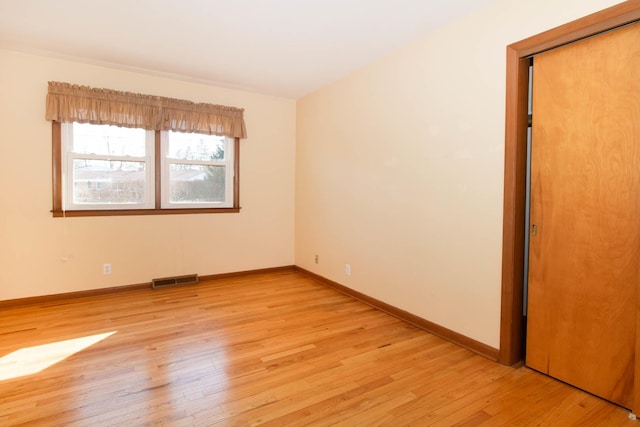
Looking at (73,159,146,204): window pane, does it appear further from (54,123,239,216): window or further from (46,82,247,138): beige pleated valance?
(46,82,247,138): beige pleated valance

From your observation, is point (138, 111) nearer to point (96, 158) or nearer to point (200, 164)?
point (96, 158)

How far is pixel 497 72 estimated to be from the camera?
7.32ft

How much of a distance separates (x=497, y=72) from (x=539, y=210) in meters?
0.97

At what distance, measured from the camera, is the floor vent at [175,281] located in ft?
12.8

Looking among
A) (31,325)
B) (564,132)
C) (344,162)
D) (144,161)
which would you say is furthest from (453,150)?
(31,325)

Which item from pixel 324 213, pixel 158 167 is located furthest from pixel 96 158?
pixel 324 213

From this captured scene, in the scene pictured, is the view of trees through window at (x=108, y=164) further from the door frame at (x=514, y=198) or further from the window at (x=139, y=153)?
the door frame at (x=514, y=198)

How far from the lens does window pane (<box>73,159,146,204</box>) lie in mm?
3533

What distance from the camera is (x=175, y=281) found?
4.02 m

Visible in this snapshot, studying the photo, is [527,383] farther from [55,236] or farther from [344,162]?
[55,236]

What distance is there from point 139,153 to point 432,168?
3243 mm

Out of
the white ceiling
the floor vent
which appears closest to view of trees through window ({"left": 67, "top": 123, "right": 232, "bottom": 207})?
the white ceiling

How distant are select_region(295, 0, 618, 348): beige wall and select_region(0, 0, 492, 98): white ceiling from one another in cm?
24

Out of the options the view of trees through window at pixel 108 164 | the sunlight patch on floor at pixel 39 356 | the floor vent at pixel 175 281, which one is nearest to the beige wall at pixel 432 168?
the floor vent at pixel 175 281
